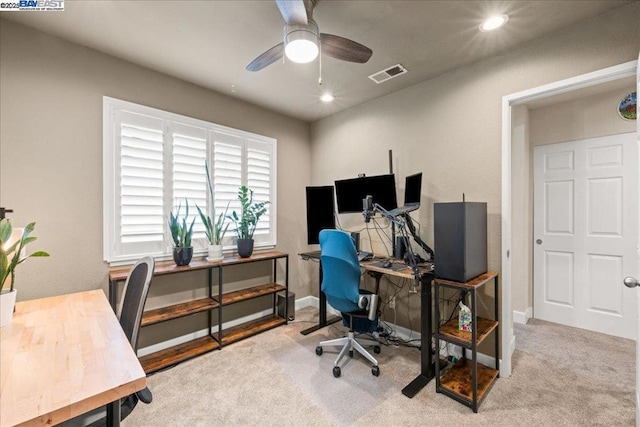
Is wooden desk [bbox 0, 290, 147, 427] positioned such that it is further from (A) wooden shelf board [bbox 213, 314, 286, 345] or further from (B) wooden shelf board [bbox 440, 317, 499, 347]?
(B) wooden shelf board [bbox 440, 317, 499, 347]

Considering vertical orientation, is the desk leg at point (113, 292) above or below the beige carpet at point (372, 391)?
above

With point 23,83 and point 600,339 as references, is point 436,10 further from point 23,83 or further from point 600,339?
point 600,339

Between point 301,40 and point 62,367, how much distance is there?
1841 mm

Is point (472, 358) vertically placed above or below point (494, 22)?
below

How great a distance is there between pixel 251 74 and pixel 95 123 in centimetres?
141

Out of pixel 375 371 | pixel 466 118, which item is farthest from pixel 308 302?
pixel 466 118

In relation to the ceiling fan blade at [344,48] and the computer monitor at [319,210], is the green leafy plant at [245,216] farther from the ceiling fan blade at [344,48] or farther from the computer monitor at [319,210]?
the ceiling fan blade at [344,48]

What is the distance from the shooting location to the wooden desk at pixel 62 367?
79 centimetres

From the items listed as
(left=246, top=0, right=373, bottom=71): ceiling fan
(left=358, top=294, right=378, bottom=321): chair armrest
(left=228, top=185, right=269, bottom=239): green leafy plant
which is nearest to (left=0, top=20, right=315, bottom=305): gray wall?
(left=228, top=185, right=269, bottom=239): green leafy plant

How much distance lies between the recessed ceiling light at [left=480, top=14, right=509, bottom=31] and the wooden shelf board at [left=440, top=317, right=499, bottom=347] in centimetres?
225

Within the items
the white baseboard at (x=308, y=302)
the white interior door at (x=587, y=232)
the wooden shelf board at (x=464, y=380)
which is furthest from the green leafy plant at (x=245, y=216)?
the white interior door at (x=587, y=232)

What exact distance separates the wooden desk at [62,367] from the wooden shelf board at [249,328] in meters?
1.56

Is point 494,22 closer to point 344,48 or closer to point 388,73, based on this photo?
point 388,73

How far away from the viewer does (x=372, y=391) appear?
2.08m
